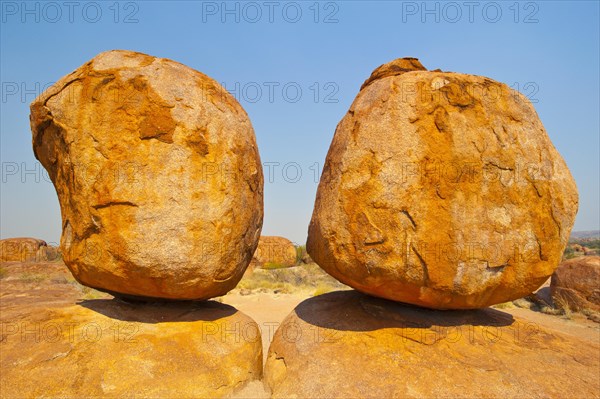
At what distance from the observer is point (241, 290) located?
11.8 metres

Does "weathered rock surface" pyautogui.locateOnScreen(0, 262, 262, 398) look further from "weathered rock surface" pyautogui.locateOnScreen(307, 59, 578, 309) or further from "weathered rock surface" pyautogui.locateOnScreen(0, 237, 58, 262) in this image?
"weathered rock surface" pyautogui.locateOnScreen(0, 237, 58, 262)

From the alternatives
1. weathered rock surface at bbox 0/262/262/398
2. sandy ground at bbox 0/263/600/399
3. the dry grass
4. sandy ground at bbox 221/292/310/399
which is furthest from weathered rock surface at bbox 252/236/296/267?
weathered rock surface at bbox 0/262/262/398

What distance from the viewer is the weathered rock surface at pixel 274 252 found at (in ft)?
54.4

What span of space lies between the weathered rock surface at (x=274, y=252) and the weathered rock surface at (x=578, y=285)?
1004 cm

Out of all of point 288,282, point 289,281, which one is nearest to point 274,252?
point 289,281

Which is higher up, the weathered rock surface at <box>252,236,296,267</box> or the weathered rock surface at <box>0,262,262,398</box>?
the weathered rock surface at <box>0,262,262,398</box>

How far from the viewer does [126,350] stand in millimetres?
3314

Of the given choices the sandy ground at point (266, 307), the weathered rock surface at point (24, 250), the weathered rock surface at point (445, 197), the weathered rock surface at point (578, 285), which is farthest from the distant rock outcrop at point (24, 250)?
the weathered rock surface at point (578, 285)

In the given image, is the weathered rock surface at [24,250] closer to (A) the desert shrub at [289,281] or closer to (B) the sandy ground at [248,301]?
(B) the sandy ground at [248,301]

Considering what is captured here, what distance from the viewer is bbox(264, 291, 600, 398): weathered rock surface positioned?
3.11 metres

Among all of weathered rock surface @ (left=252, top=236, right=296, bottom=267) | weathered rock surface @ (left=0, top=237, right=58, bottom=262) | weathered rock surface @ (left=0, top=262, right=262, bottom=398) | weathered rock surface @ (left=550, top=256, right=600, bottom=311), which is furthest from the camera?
weathered rock surface @ (left=252, top=236, right=296, bottom=267)

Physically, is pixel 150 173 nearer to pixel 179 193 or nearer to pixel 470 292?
pixel 179 193

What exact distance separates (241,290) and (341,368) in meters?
8.76

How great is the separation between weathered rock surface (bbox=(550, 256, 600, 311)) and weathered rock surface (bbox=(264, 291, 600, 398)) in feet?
19.9
